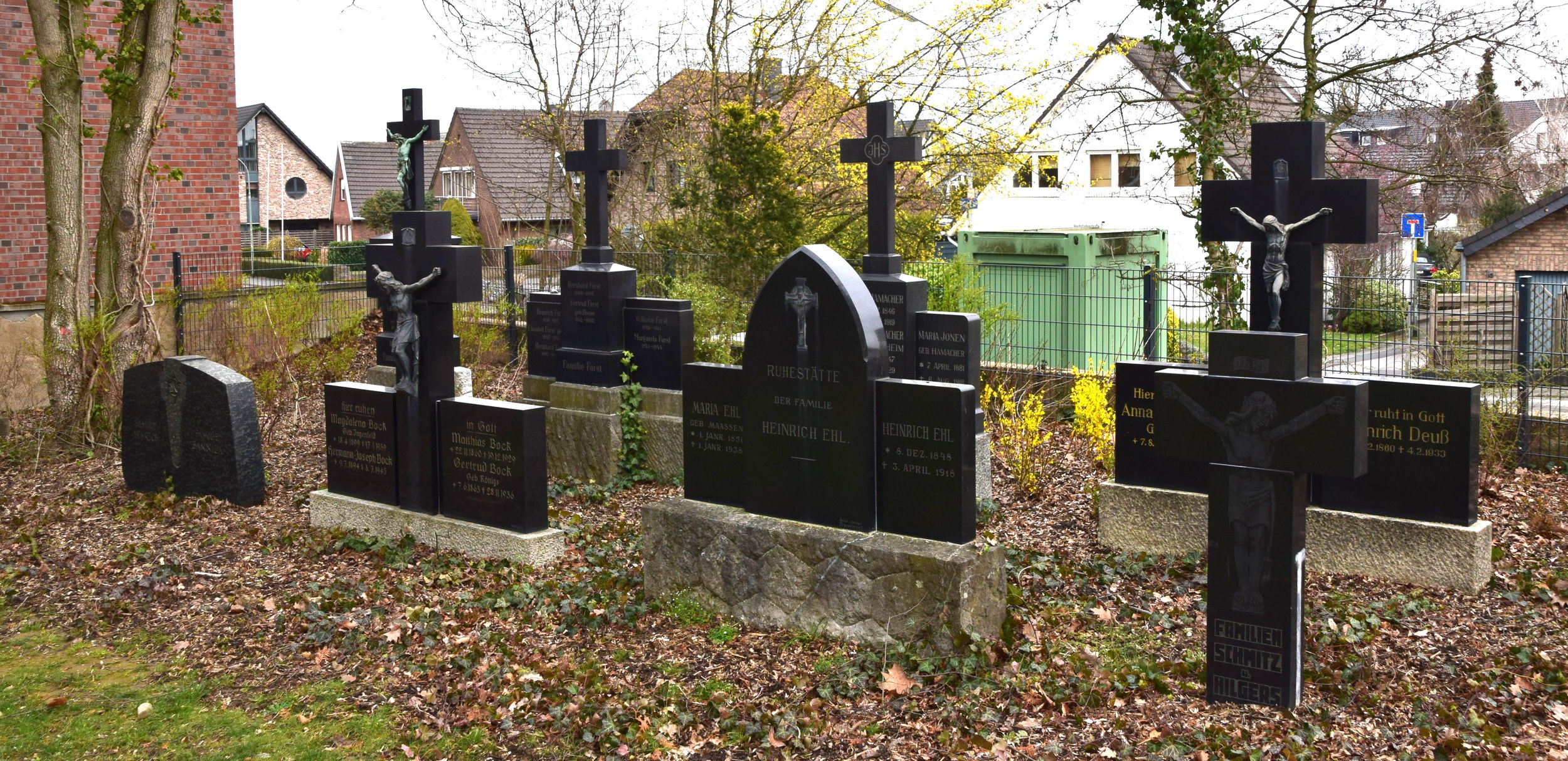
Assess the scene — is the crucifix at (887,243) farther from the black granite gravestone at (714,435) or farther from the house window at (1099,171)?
the house window at (1099,171)

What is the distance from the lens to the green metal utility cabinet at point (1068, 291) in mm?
13492

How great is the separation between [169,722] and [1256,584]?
15.3ft

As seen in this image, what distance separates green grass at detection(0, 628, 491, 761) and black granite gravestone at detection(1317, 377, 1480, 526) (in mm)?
4844

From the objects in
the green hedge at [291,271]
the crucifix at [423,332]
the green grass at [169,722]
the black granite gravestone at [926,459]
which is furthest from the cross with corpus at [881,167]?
the green hedge at [291,271]

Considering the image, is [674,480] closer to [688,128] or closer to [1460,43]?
[1460,43]

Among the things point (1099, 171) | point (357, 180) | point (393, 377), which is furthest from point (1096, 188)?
point (357, 180)

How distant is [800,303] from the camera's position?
19.8 feet

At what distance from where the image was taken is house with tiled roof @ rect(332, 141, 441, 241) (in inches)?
2206

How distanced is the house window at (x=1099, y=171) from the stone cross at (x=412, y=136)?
892 inches

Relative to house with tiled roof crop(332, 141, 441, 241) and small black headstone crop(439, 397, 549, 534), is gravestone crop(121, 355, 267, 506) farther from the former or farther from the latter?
house with tiled roof crop(332, 141, 441, 241)

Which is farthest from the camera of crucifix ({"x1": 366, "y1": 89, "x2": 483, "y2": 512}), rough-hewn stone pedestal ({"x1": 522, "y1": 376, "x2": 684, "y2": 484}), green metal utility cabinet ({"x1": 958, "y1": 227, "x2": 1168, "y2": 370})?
green metal utility cabinet ({"x1": 958, "y1": 227, "x2": 1168, "y2": 370})

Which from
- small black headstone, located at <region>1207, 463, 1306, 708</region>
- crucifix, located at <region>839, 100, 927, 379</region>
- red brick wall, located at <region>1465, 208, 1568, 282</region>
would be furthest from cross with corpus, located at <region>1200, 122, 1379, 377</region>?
red brick wall, located at <region>1465, 208, 1568, 282</region>

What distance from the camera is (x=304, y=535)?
8.19 m

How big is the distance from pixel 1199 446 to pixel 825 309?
183cm
